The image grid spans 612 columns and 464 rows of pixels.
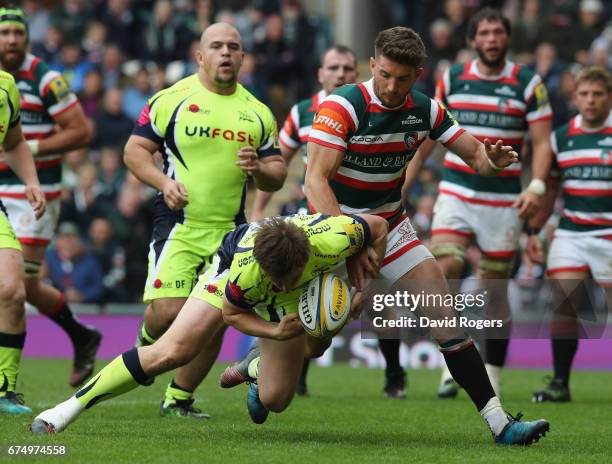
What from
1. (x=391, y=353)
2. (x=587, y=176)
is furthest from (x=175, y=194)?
(x=587, y=176)

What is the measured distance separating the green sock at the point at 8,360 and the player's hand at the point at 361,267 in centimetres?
263

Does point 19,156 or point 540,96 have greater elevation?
point 540,96

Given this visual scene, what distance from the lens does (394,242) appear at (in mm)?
7453

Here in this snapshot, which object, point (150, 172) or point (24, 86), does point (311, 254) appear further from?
point (24, 86)

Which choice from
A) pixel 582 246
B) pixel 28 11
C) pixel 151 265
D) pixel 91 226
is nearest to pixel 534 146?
pixel 582 246

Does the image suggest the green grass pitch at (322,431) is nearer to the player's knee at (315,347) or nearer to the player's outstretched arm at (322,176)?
the player's knee at (315,347)

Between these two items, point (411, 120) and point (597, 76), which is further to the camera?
point (597, 76)

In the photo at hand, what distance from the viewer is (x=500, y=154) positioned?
7.21 meters

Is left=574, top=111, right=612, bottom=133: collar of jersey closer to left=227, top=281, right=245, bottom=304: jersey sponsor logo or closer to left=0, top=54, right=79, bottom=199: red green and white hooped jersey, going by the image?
left=0, top=54, right=79, bottom=199: red green and white hooped jersey

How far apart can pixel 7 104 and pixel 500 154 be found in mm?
3388

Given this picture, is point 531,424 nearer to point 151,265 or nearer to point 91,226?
point 151,265

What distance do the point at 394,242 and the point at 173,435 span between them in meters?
1.76

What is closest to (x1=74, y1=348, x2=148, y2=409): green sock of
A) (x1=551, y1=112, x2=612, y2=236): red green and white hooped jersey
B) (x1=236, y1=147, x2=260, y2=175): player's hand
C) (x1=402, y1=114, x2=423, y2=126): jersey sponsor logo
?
(x1=236, y1=147, x2=260, y2=175): player's hand

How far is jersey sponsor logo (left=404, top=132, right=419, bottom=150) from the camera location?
7.32 m
